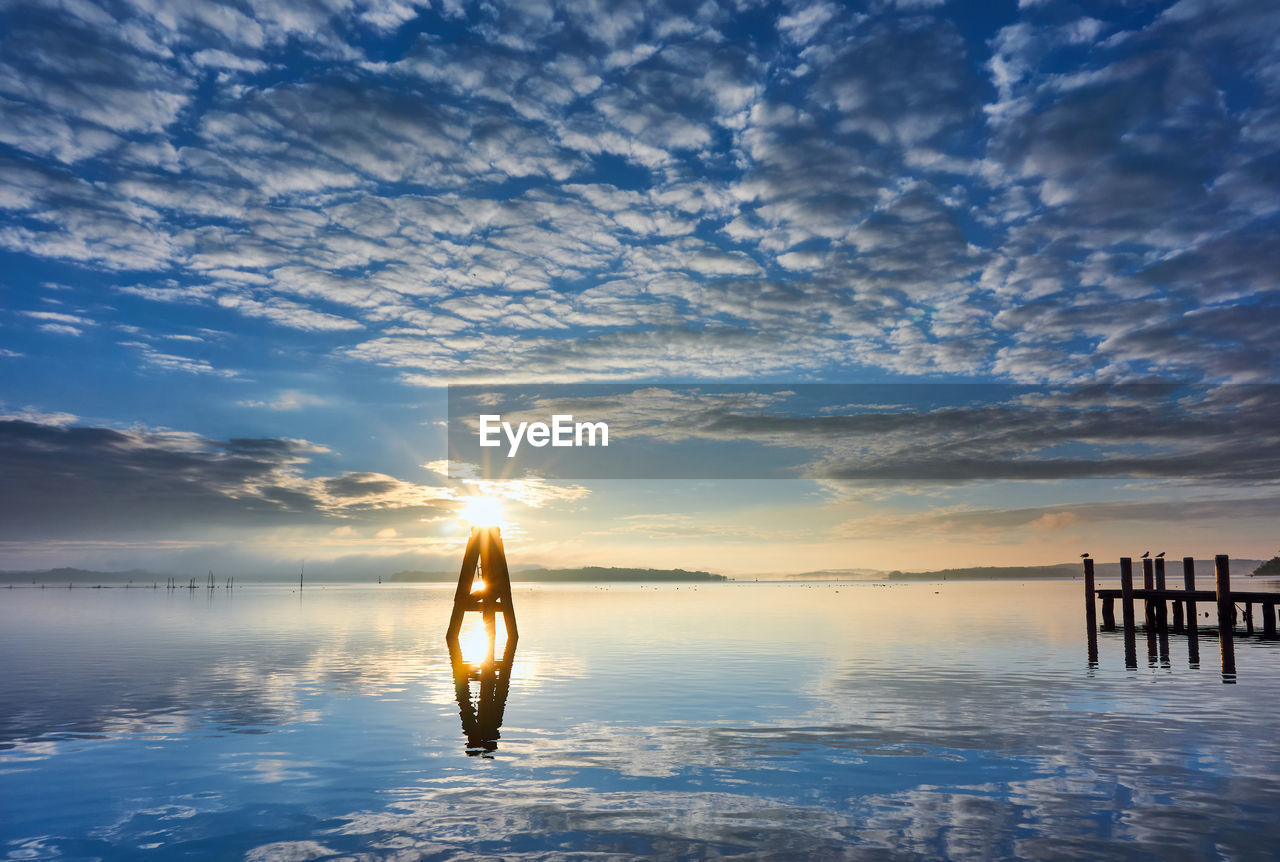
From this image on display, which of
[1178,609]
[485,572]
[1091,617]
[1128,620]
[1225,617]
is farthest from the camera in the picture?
[1178,609]

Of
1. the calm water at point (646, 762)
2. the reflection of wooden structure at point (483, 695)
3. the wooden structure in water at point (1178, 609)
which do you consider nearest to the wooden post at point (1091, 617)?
the wooden structure in water at point (1178, 609)

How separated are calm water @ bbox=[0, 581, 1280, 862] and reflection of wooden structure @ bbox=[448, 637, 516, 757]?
197 millimetres

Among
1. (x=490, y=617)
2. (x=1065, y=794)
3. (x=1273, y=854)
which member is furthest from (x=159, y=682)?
(x=1273, y=854)

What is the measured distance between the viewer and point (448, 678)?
99.1ft

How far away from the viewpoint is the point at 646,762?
16000 millimetres

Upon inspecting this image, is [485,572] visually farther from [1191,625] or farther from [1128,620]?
[1191,625]

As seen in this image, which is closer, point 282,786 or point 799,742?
point 282,786

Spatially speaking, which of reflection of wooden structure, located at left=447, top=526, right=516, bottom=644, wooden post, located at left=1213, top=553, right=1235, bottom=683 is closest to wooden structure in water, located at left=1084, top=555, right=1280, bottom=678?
wooden post, located at left=1213, top=553, right=1235, bottom=683

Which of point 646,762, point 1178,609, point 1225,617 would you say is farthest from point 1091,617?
point 646,762

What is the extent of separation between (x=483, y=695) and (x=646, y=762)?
11128 mm

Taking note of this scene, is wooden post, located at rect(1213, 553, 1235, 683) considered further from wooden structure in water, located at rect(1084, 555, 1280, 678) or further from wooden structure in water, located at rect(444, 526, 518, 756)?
wooden structure in water, located at rect(444, 526, 518, 756)

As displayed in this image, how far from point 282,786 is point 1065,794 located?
13009 millimetres

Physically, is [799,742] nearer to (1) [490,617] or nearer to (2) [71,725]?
(2) [71,725]

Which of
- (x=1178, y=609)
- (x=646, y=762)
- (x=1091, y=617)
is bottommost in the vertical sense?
(x=1178, y=609)
